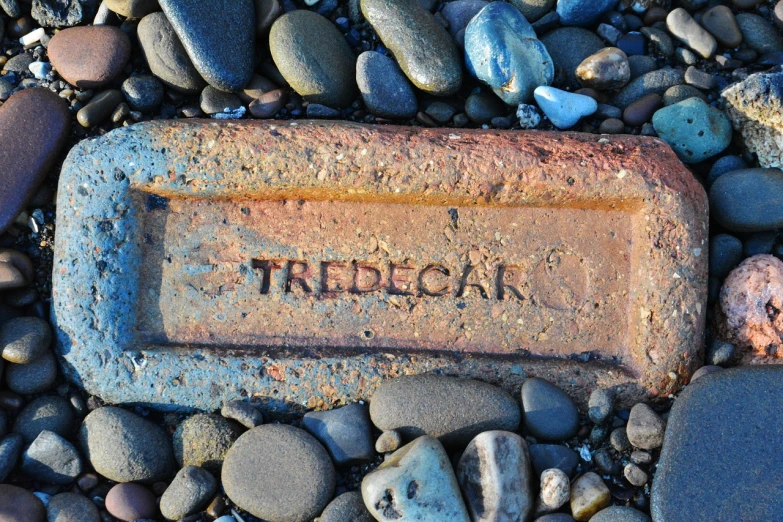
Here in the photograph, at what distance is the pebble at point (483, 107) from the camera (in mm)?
2646

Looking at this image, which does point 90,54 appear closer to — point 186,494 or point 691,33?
point 186,494

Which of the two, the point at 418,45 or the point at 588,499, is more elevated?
the point at 418,45

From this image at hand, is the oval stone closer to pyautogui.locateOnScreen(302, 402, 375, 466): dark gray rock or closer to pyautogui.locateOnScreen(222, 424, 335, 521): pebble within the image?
pyautogui.locateOnScreen(302, 402, 375, 466): dark gray rock

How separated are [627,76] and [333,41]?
1.22 meters

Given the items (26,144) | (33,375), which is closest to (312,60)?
(26,144)

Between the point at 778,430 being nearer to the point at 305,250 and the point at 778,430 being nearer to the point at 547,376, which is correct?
the point at 547,376

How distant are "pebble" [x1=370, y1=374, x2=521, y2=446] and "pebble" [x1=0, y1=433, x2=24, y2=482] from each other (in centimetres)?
124

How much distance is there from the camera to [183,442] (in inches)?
87.5

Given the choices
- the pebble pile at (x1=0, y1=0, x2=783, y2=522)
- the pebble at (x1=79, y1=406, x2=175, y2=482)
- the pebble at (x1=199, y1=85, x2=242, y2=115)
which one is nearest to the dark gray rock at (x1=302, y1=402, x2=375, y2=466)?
the pebble pile at (x1=0, y1=0, x2=783, y2=522)

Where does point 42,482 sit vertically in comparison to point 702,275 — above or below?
below

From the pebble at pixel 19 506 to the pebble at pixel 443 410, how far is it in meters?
1.16

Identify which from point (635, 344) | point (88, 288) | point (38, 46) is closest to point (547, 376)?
point (635, 344)

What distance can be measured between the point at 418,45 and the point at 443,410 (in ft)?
4.66

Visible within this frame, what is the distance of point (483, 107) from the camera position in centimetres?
265
